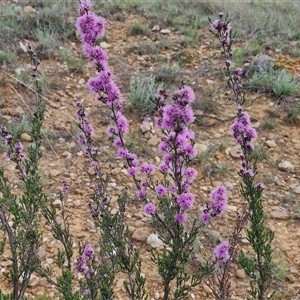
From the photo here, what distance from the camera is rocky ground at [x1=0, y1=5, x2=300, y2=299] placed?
4.07 meters

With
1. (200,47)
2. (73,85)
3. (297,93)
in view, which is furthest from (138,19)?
(297,93)

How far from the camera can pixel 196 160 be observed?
17.6 ft

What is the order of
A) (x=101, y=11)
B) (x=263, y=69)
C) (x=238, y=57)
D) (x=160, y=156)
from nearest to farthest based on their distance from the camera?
(x=160, y=156)
(x=263, y=69)
(x=238, y=57)
(x=101, y=11)

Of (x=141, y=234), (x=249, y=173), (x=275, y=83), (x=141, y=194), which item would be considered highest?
(x=249, y=173)

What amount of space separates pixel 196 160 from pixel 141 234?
1427 millimetres

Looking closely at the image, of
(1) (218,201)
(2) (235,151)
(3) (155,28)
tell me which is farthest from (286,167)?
(3) (155,28)

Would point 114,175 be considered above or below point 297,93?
below

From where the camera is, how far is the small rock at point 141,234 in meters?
4.27

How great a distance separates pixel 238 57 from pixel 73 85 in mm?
2927

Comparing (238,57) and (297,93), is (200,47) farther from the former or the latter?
(297,93)

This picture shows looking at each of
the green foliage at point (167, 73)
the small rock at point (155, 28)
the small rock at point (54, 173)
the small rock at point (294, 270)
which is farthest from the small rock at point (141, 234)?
the small rock at point (155, 28)

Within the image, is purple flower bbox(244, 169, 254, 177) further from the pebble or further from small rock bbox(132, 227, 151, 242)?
the pebble

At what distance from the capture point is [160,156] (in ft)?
18.0

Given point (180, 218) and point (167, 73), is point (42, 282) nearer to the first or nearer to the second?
point (180, 218)
